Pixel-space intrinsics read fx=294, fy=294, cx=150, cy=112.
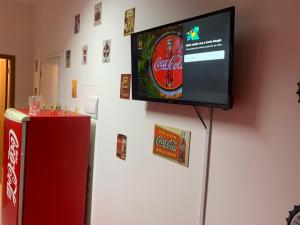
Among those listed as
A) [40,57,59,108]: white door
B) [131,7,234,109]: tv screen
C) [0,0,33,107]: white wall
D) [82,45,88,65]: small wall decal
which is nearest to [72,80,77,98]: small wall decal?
[82,45,88,65]: small wall decal

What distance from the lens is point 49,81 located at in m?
3.58

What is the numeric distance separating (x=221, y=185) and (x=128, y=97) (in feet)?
3.11

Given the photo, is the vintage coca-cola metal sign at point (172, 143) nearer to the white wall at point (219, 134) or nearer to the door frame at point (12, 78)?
the white wall at point (219, 134)

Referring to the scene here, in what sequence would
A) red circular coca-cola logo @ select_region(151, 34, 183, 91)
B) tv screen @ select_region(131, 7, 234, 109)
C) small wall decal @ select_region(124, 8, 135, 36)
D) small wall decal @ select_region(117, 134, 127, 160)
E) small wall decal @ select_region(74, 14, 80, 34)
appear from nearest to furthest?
tv screen @ select_region(131, 7, 234, 109) < red circular coca-cola logo @ select_region(151, 34, 183, 91) < small wall decal @ select_region(124, 8, 135, 36) < small wall decal @ select_region(117, 134, 127, 160) < small wall decal @ select_region(74, 14, 80, 34)

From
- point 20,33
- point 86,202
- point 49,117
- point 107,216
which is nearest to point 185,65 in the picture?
point 49,117

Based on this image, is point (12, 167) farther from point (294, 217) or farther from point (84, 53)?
point (294, 217)

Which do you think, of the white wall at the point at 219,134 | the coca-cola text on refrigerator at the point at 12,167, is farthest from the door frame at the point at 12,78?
the white wall at the point at 219,134

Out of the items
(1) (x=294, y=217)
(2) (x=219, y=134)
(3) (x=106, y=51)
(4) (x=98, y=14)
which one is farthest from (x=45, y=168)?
(1) (x=294, y=217)

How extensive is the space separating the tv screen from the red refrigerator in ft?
2.90

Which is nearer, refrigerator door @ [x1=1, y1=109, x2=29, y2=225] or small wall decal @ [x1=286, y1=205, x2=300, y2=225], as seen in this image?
small wall decal @ [x1=286, y1=205, x2=300, y2=225]

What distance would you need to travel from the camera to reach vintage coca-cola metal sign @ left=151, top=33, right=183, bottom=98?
4.71 feet

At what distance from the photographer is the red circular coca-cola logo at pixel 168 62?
1.43 meters

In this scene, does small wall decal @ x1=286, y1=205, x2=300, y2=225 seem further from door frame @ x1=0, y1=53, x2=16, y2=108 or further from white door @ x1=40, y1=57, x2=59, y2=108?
door frame @ x1=0, y1=53, x2=16, y2=108

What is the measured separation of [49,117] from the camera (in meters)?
2.27
